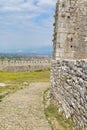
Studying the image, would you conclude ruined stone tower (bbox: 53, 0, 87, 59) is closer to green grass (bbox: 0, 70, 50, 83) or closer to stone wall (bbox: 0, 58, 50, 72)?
green grass (bbox: 0, 70, 50, 83)

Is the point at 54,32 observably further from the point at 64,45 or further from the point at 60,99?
the point at 60,99

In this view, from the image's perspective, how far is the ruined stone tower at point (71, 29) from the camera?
87.4 feet

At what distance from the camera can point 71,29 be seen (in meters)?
26.9

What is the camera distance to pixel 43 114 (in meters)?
20.6

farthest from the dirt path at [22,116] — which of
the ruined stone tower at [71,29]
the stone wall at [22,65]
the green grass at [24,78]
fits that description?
the stone wall at [22,65]

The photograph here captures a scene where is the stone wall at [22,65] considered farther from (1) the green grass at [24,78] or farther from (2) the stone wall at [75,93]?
(2) the stone wall at [75,93]

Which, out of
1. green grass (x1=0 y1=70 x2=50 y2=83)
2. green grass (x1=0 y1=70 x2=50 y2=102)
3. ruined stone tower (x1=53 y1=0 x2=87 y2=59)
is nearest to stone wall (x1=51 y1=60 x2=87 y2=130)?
ruined stone tower (x1=53 y1=0 x2=87 y2=59)

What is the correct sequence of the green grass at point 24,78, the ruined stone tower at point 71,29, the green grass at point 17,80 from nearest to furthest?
1. the ruined stone tower at point 71,29
2. the green grass at point 17,80
3. the green grass at point 24,78

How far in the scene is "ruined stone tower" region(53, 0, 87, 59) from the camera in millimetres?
26641

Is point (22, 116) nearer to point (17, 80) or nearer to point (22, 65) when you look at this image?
point (17, 80)

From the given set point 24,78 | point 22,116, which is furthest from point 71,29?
point 24,78

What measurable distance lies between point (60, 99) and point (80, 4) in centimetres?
874

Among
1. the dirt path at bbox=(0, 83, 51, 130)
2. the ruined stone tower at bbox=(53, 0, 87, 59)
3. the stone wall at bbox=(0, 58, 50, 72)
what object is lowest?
the stone wall at bbox=(0, 58, 50, 72)

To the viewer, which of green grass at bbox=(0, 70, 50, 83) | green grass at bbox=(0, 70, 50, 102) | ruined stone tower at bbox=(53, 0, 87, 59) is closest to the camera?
ruined stone tower at bbox=(53, 0, 87, 59)
